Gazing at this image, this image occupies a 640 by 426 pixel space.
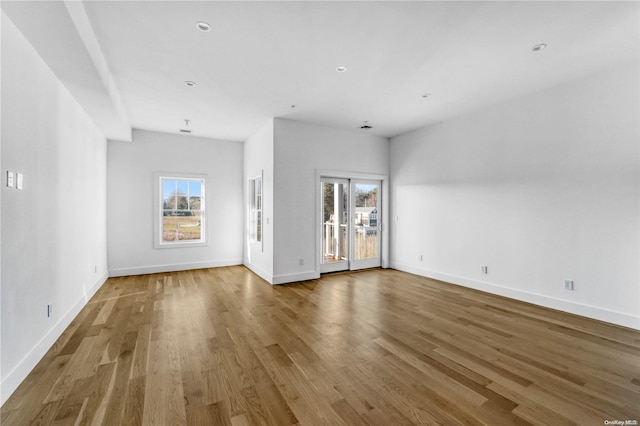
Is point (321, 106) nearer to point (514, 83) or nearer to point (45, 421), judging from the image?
point (514, 83)

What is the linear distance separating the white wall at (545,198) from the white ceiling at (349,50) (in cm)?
45

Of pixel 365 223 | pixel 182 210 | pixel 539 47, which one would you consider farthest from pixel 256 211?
pixel 539 47

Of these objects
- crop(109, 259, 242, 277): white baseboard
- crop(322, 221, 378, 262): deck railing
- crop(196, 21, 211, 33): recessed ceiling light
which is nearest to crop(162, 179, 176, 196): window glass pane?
crop(109, 259, 242, 277): white baseboard

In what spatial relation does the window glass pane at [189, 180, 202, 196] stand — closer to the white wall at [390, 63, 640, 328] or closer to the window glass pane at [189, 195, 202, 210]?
the window glass pane at [189, 195, 202, 210]

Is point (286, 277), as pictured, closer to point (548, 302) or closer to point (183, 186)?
point (183, 186)

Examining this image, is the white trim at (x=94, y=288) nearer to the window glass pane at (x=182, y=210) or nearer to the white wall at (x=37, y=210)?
the white wall at (x=37, y=210)

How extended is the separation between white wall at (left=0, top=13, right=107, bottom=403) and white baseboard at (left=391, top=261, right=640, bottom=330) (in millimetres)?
5597

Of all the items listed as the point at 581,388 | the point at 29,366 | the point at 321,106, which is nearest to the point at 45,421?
the point at 29,366

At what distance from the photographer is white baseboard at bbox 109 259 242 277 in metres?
5.68

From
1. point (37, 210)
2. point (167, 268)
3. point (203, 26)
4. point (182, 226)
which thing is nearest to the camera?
point (203, 26)

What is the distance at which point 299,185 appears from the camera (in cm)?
536

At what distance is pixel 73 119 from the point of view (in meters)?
3.61

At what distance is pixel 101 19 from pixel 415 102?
392cm

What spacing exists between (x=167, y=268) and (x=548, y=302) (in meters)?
6.85
